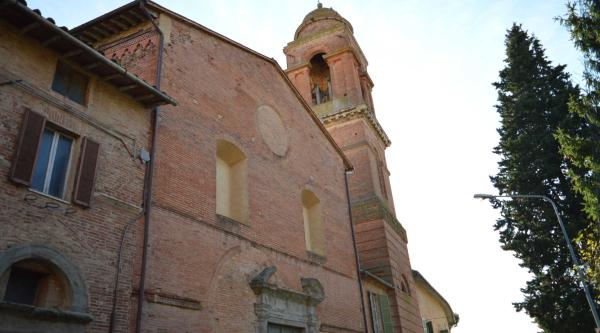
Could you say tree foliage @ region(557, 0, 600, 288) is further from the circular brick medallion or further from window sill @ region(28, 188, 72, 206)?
window sill @ region(28, 188, 72, 206)

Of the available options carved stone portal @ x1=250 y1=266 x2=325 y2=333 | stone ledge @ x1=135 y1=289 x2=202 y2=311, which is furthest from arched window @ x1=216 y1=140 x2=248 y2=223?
stone ledge @ x1=135 y1=289 x2=202 y2=311

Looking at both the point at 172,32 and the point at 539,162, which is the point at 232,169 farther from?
the point at 539,162

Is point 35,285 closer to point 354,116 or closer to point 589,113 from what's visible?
point 589,113

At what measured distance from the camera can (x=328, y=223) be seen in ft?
49.1

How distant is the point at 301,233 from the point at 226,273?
A: 3794 mm

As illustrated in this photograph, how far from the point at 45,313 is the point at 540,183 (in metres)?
16.7

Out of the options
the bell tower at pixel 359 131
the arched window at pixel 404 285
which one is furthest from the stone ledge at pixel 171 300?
the arched window at pixel 404 285

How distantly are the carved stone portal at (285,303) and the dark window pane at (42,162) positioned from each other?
5.07m

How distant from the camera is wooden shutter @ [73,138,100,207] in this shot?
7.01m

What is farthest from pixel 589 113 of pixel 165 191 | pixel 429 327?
pixel 429 327

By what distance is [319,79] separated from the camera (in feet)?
84.9

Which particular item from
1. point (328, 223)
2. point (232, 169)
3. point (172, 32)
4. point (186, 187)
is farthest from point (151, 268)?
point (328, 223)

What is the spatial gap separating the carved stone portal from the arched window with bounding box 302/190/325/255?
1758mm

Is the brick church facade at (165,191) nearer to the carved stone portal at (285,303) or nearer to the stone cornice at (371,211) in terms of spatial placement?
the carved stone portal at (285,303)
